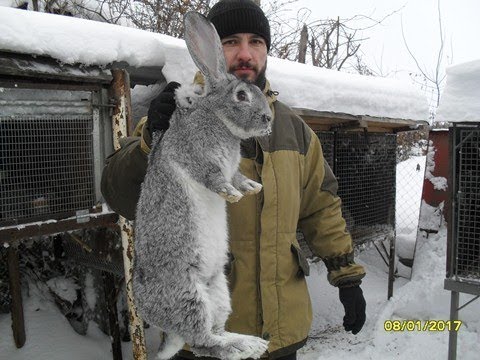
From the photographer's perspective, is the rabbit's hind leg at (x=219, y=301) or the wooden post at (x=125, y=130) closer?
the rabbit's hind leg at (x=219, y=301)

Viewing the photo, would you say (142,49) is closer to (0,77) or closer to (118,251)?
(0,77)

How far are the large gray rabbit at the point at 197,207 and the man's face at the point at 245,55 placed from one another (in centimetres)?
37

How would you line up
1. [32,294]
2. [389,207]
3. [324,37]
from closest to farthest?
[32,294], [389,207], [324,37]

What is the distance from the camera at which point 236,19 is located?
207 centimetres

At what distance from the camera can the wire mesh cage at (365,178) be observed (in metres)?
4.87

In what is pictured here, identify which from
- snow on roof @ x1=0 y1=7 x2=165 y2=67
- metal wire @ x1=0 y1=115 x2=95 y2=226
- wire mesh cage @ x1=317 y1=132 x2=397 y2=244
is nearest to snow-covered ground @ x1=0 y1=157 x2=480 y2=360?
wire mesh cage @ x1=317 y1=132 x2=397 y2=244

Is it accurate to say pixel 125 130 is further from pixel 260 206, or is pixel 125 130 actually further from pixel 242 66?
pixel 260 206

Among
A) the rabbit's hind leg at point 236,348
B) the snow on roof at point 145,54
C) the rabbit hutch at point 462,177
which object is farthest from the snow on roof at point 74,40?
the rabbit hutch at point 462,177

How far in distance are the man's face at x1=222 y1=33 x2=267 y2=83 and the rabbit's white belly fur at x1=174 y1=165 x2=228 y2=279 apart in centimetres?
65

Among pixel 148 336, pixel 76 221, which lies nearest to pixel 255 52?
pixel 76 221

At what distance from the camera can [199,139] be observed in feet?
5.15

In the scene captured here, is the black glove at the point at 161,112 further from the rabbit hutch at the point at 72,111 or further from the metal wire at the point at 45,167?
the metal wire at the point at 45,167

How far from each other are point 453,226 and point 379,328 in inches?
66.6

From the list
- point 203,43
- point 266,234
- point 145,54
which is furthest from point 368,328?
point 203,43
